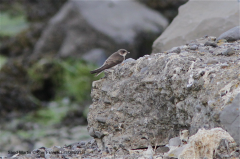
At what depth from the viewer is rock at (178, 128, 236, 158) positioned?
3.36 metres

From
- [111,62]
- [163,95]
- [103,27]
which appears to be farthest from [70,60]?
[163,95]

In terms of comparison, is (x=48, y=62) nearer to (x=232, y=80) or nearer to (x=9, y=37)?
(x=9, y=37)

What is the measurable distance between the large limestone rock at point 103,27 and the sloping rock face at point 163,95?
275 inches

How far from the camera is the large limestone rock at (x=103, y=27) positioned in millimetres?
12602

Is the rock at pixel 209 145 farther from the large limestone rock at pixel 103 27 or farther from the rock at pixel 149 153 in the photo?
the large limestone rock at pixel 103 27

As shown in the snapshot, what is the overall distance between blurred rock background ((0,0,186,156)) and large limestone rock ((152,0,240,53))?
4.44 metres

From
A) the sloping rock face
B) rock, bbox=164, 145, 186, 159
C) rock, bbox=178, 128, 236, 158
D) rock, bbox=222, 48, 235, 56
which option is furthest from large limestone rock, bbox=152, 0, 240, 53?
rock, bbox=178, 128, 236, 158

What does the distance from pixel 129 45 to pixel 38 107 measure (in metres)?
3.37

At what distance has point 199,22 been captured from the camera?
6.93m

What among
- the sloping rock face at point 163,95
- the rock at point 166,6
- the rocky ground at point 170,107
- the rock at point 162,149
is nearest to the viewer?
the rocky ground at point 170,107

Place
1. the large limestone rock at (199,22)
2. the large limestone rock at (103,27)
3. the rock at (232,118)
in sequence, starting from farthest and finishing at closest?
the large limestone rock at (103,27) < the large limestone rock at (199,22) < the rock at (232,118)

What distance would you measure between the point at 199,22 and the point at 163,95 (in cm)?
281

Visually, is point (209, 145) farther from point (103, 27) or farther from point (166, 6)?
point (166, 6)

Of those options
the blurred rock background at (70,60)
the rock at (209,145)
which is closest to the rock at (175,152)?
the rock at (209,145)
